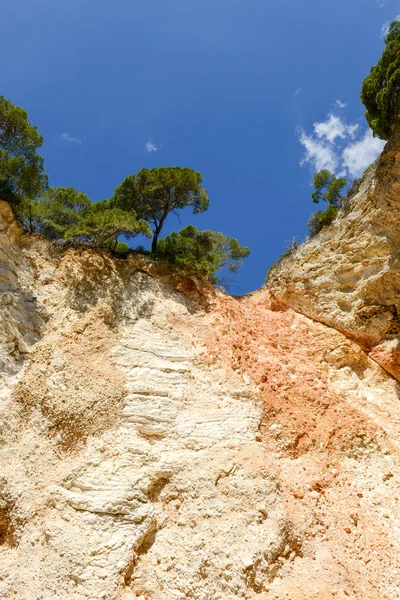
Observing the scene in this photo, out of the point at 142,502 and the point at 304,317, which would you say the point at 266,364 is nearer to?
the point at 304,317

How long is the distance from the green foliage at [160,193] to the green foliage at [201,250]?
2.14 ft

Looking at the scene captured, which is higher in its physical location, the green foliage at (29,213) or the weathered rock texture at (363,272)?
the weathered rock texture at (363,272)

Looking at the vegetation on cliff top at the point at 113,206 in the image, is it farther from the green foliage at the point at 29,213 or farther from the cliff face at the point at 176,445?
the cliff face at the point at 176,445

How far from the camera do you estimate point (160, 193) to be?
1570cm

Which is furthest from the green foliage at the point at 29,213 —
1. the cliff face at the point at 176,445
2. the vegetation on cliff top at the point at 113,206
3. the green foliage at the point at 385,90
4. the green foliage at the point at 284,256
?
the green foliage at the point at 385,90

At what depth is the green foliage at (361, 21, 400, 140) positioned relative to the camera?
1356 centimetres

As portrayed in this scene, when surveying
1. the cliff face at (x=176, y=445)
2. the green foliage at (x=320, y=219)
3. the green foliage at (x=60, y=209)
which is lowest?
the cliff face at (x=176, y=445)

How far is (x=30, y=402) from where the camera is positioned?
1024 centimetres

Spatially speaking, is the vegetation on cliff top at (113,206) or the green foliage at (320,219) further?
the green foliage at (320,219)

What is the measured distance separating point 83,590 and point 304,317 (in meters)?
9.98

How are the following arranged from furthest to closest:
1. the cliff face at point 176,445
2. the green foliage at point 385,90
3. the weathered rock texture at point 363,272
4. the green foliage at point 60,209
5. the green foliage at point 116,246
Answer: the green foliage at point 60,209 → the green foliage at point 116,246 → the green foliage at point 385,90 → the weathered rock texture at point 363,272 → the cliff face at point 176,445

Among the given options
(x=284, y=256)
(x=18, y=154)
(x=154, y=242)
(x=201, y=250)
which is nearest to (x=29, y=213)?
(x=18, y=154)

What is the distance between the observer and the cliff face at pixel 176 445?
764cm

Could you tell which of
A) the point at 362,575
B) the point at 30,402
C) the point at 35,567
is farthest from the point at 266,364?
the point at 35,567
